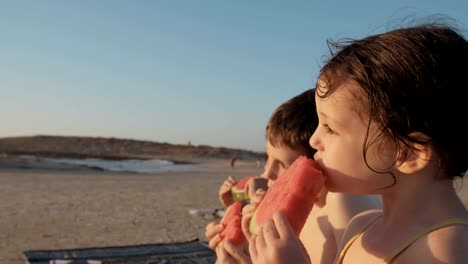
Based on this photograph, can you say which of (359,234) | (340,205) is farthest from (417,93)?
(340,205)

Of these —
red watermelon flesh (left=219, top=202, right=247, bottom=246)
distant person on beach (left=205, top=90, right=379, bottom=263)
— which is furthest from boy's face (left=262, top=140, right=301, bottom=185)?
red watermelon flesh (left=219, top=202, right=247, bottom=246)

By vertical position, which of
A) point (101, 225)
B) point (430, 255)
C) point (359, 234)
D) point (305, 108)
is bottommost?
point (430, 255)

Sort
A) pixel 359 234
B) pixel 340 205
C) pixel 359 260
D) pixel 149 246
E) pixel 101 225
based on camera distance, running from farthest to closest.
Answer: pixel 101 225 < pixel 149 246 < pixel 340 205 < pixel 359 234 < pixel 359 260

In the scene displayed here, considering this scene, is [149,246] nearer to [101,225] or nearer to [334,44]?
[101,225]

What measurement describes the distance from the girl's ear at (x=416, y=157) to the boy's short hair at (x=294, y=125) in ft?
3.84

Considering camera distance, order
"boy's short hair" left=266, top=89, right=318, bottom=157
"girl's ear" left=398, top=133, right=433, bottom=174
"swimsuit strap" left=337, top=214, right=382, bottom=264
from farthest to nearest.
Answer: "boy's short hair" left=266, top=89, right=318, bottom=157 < "swimsuit strap" left=337, top=214, right=382, bottom=264 < "girl's ear" left=398, top=133, right=433, bottom=174

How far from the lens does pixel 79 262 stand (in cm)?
393

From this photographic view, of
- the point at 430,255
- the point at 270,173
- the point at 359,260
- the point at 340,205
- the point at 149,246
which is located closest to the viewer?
the point at 430,255

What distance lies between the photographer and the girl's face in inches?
59.4

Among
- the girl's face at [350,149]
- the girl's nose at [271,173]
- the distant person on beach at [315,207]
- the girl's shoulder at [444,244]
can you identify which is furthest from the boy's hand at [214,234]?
the girl's shoulder at [444,244]

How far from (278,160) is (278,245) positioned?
1.33 metres

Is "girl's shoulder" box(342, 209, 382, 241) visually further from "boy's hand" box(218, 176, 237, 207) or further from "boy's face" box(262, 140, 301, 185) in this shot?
"boy's hand" box(218, 176, 237, 207)

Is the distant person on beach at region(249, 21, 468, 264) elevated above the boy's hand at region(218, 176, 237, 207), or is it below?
below

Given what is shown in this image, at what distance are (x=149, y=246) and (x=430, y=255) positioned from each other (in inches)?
140
